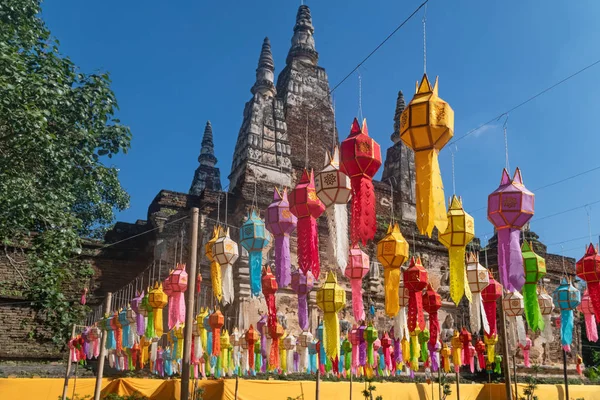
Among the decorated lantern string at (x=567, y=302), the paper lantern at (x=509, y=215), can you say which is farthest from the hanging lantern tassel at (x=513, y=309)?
the paper lantern at (x=509, y=215)

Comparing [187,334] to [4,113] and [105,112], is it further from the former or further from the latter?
[105,112]

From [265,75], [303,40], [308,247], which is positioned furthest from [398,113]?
[308,247]

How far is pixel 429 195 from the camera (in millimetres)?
4539

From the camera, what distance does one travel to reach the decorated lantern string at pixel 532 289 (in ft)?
20.8

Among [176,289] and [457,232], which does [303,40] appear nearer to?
[176,289]

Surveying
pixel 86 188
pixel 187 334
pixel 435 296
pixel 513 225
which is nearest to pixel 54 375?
pixel 86 188

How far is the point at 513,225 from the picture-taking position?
566 cm

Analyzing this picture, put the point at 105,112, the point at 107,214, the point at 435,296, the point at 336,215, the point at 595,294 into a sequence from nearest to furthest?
the point at 336,215 < the point at 595,294 < the point at 435,296 < the point at 105,112 < the point at 107,214

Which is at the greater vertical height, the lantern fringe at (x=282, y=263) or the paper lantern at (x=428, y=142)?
the paper lantern at (x=428, y=142)

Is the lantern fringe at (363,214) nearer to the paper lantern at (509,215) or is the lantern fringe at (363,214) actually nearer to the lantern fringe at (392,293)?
the paper lantern at (509,215)

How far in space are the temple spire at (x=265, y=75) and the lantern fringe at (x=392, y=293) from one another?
1132 centimetres

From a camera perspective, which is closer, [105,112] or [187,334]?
[187,334]

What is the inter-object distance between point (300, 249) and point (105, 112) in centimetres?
696

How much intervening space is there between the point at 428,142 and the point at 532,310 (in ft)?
10.2
